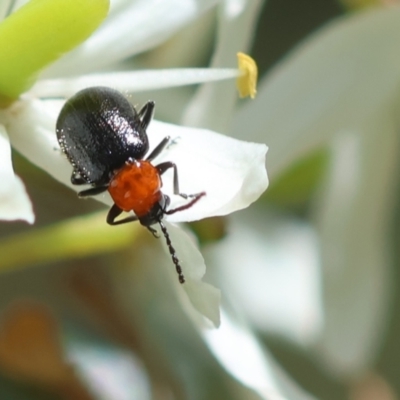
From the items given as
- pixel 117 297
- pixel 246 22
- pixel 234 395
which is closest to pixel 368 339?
pixel 234 395

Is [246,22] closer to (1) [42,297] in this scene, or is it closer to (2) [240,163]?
(2) [240,163]

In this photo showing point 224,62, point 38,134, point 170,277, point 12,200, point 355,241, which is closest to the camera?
point 12,200

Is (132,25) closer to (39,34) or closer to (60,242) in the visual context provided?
(39,34)

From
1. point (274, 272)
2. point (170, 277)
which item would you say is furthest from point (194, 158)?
point (274, 272)

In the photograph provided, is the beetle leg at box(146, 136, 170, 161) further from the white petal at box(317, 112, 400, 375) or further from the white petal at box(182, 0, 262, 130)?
the white petal at box(317, 112, 400, 375)

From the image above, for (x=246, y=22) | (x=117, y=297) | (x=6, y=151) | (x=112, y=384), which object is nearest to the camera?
(x=6, y=151)

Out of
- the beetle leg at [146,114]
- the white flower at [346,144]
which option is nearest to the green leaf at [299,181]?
the white flower at [346,144]

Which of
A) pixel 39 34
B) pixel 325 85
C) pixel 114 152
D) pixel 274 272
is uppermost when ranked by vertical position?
pixel 39 34
